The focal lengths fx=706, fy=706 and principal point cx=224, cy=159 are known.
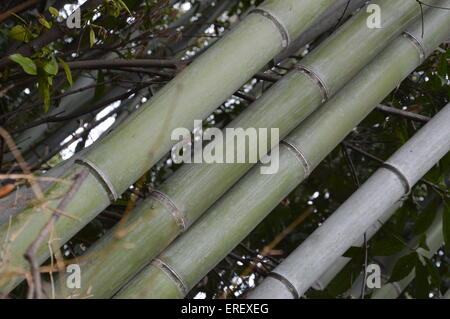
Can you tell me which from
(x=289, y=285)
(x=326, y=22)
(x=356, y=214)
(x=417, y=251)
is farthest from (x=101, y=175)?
(x=417, y=251)

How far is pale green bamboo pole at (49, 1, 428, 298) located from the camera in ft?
4.03

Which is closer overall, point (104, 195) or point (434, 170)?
point (104, 195)

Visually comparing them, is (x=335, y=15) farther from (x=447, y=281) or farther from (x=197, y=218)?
(x=447, y=281)

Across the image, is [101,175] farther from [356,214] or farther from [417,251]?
[417,251]

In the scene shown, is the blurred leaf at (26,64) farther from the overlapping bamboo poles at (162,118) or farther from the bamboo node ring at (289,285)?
the bamboo node ring at (289,285)

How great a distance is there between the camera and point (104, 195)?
121cm

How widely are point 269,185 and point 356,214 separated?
172mm

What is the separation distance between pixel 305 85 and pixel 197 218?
35 centimetres

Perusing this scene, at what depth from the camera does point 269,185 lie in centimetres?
135

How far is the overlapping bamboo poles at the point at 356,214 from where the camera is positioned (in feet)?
4.05

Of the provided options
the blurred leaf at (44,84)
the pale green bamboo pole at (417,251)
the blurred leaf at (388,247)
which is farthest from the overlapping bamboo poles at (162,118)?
the pale green bamboo pole at (417,251)

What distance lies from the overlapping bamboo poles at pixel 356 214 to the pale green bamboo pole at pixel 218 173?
0.18 metres

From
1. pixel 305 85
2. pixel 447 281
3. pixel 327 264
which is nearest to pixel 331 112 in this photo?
pixel 305 85
